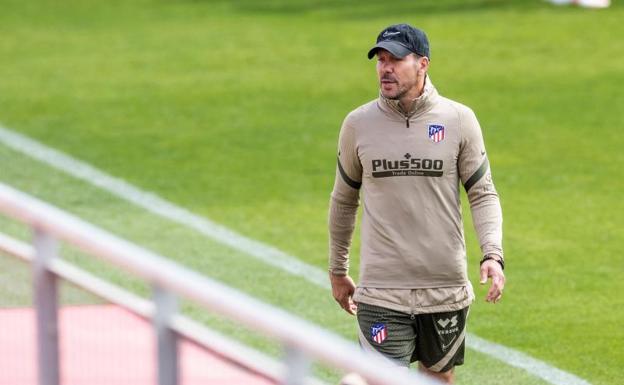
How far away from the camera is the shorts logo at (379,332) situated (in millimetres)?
5731

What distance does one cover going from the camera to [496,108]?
565 inches

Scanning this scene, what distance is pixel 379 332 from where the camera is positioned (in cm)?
574

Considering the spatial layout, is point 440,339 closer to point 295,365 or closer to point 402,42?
point 402,42

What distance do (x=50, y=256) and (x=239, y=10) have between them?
54.6 ft

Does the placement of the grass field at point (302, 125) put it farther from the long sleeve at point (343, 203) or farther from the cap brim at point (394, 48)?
the cap brim at point (394, 48)

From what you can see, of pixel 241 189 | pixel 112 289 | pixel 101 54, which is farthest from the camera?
pixel 101 54

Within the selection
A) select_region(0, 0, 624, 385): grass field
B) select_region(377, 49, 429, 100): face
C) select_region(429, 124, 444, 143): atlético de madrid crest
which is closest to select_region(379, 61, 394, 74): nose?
select_region(377, 49, 429, 100): face

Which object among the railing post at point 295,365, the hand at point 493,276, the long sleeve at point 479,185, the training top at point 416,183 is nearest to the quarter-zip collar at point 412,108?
the training top at point 416,183

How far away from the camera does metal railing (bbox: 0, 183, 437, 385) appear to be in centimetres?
311

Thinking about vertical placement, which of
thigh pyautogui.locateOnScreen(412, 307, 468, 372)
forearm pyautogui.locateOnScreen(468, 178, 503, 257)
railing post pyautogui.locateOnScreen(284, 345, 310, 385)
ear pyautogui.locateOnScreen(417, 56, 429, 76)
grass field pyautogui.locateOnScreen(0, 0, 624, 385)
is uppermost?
railing post pyautogui.locateOnScreen(284, 345, 310, 385)

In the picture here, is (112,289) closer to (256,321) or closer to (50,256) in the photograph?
(50,256)

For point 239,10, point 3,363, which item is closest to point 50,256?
point 3,363

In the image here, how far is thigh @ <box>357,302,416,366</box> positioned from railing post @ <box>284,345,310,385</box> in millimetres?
2447

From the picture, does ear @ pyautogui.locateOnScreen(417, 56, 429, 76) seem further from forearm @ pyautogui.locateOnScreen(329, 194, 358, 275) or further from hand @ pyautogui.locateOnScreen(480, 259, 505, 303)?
hand @ pyautogui.locateOnScreen(480, 259, 505, 303)
